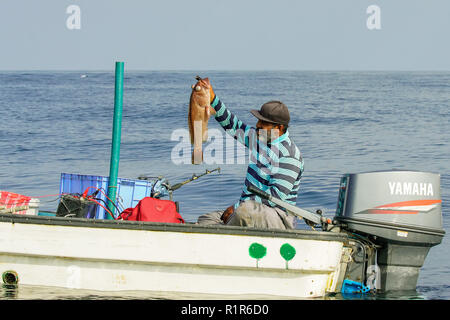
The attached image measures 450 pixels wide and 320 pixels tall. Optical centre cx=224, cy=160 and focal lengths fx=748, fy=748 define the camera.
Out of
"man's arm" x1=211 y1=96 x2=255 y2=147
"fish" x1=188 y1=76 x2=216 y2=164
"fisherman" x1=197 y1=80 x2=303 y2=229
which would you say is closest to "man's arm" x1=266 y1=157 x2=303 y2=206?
"fisherman" x1=197 y1=80 x2=303 y2=229

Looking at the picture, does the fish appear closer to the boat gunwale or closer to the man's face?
the man's face

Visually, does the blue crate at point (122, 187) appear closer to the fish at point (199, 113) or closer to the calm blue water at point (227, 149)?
the fish at point (199, 113)

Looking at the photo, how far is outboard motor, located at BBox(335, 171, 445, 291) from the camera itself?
21.5ft

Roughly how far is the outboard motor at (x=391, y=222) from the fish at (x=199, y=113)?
4.50 feet

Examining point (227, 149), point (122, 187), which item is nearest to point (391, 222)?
point (122, 187)

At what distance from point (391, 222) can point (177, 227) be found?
187 centimetres

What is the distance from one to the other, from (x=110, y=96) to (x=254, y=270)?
40305mm

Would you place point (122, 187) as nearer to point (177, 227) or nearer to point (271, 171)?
point (177, 227)

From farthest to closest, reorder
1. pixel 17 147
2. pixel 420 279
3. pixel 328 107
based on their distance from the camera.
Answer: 1. pixel 328 107
2. pixel 17 147
3. pixel 420 279

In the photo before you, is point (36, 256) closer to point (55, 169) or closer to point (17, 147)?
point (55, 169)

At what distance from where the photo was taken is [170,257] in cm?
662

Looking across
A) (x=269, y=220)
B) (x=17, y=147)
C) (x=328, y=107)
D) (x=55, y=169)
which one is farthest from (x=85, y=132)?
(x=269, y=220)

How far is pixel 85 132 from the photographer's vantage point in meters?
26.6
